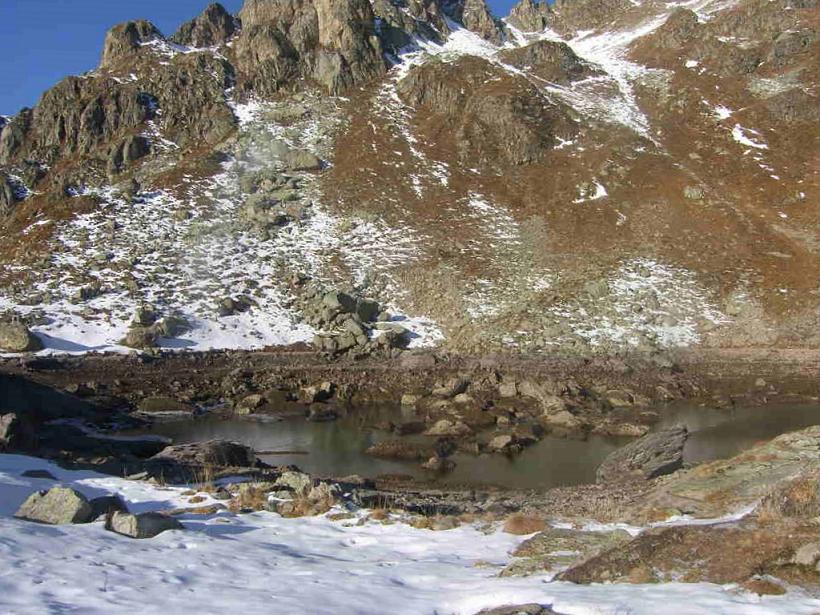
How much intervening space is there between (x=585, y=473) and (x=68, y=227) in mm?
47733

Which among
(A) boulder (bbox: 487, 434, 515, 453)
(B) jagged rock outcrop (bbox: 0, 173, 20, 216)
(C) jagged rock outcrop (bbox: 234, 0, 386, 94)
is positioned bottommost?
(A) boulder (bbox: 487, 434, 515, 453)

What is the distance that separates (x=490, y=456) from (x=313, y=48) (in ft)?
227

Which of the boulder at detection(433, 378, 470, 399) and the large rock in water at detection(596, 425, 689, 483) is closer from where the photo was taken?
the large rock in water at detection(596, 425, 689, 483)

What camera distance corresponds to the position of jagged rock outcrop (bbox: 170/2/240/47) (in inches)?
3265

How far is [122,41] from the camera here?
77.8 meters

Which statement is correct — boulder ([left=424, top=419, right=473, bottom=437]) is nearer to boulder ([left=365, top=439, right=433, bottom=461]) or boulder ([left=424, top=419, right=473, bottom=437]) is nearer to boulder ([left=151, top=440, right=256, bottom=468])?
boulder ([left=365, top=439, right=433, bottom=461])

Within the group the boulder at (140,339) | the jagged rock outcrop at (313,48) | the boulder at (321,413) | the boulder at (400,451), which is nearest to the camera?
the boulder at (400,451)

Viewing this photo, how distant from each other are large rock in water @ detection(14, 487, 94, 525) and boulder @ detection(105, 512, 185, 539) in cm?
56

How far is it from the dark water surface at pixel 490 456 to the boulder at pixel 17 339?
12.5 meters

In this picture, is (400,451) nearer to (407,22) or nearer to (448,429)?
(448,429)

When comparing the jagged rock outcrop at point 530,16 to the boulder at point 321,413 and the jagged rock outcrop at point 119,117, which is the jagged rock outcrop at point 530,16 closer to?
the jagged rock outcrop at point 119,117

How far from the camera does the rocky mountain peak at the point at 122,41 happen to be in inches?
3051

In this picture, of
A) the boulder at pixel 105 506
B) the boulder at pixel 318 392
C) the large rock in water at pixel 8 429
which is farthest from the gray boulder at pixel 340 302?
the boulder at pixel 105 506

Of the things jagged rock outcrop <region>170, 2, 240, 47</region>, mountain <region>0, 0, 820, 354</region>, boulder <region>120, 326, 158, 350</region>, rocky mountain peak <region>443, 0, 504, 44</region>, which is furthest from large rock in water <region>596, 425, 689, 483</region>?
rocky mountain peak <region>443, 0, 504, 44</region>
